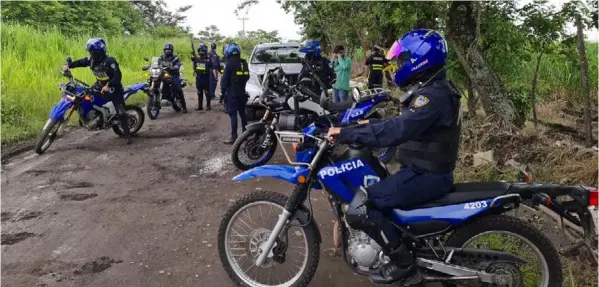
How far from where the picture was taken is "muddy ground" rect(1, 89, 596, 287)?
12.2 ft

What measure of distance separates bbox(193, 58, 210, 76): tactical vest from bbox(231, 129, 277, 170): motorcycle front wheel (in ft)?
18.2

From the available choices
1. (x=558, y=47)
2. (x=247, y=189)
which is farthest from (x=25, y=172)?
(x=558, y=47)

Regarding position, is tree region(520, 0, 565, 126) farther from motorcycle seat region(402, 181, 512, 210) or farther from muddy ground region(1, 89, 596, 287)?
motorcycle seat region(402, 181, 512, 210)

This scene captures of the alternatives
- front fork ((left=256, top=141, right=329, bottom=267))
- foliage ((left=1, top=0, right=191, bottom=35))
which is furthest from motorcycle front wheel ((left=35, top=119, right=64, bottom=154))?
foliage ((left=1, top=0, right=191, bottom=35))

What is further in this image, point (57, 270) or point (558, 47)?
point (558, 47)

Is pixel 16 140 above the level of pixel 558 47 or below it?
below

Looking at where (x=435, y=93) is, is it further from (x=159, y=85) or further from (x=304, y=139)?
(x=159, y=85)

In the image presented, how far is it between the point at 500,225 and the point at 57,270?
3.35 meters

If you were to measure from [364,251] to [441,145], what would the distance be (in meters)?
0.86

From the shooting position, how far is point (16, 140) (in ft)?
26.0

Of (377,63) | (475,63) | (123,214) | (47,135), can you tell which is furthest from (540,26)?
(47,135)

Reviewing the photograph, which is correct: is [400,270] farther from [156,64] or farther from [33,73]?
A: [33,73]

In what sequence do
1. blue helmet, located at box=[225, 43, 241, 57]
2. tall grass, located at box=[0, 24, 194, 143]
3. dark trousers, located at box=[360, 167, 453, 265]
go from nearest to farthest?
dark trousers, located at box=[360, 167, 453, 265] → blue helmet, located at box=[225, 43, 241, 57] → tall grass, located at box=[0, 24, 194, 143]

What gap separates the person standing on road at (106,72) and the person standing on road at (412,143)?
6020mm
